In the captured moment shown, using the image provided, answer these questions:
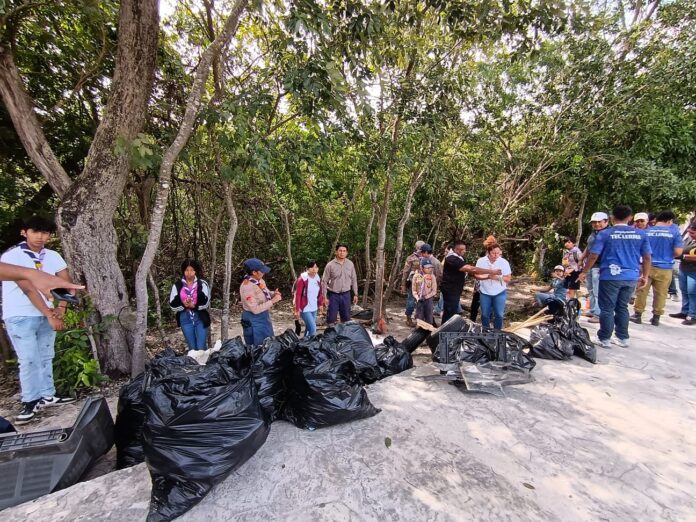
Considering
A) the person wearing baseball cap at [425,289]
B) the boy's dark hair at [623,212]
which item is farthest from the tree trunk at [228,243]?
the boy's dark hair at [623,212]

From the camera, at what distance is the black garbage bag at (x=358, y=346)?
2967mm

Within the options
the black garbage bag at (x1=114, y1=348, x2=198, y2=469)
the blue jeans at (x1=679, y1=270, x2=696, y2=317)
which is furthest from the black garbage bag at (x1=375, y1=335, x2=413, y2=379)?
the blue jeans at (x1=679, y1=270, x2=696, y2=317)

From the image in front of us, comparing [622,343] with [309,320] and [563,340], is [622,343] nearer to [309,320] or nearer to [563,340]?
[563,340]

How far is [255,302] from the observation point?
3.74m

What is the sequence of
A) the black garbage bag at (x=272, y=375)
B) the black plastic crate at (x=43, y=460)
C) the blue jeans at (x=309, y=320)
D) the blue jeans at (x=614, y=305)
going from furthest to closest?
the blue jeans at (x=309, y=320) < the blue jeans at (x=614, y=305) < the black garbage bag at (x=272, y=375) < the black plastic crate at (x=43, y=460)

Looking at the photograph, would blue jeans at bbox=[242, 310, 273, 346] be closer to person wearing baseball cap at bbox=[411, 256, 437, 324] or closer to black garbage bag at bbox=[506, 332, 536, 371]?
person wearing baseball cap at bbox=[411, 256, 437, 324]

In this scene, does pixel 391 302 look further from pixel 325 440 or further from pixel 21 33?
pixel 21 33

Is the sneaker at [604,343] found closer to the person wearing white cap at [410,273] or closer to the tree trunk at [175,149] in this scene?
the person wearing white cap at [410,273]

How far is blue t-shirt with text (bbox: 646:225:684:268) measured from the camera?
4953mm

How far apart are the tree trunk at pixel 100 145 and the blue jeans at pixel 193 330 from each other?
86cm

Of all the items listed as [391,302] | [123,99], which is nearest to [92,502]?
[123,99]

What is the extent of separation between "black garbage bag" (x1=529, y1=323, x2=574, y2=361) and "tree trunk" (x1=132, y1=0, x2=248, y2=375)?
4.28m

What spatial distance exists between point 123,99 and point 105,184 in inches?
33.6

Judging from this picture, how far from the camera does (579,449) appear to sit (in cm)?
232
